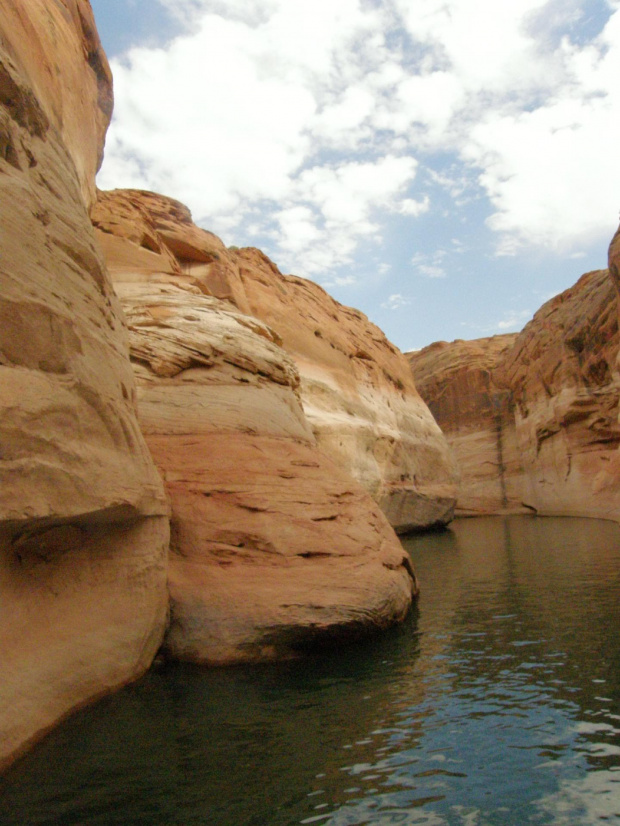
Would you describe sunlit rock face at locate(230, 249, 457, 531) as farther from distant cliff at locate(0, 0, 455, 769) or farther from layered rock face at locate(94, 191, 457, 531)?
distant cliff at locate(0, 0, 455, 769)

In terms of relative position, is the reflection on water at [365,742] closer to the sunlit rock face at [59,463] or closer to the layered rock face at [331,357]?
the sunlit rock face at [59,463]

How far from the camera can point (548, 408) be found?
3253cm

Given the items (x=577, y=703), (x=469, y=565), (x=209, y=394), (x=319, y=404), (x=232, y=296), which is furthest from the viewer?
(x=319, y=404)

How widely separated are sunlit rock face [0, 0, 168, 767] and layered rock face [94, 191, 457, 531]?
756 centimetres

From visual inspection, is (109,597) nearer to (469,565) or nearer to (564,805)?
(564,805)

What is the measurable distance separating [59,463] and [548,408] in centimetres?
3130

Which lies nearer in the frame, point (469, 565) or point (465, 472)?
point (469, 565)

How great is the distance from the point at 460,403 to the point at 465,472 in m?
5.42

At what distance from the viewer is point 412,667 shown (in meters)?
6.52

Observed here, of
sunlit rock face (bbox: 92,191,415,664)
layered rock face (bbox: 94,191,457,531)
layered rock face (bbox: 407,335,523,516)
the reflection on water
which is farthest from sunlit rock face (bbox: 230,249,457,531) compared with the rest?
the reflection on water

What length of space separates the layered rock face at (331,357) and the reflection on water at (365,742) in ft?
32.3

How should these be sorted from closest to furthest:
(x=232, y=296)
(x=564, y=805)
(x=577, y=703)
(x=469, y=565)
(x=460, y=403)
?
(x=564, y=805) < (x=577, y=703) < (x=469, y=565) < (x=232, y=296) < (x=460, y=403)

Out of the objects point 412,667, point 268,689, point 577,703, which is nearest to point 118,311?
point 268,689

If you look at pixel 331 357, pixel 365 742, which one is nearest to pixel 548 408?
pixel 331 357
